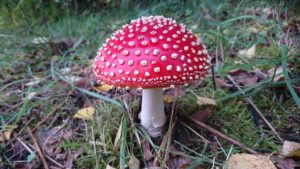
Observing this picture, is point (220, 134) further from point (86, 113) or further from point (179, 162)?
point (86, 113)

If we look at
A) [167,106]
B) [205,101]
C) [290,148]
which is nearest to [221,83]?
[205,101]

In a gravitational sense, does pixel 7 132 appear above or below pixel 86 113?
below

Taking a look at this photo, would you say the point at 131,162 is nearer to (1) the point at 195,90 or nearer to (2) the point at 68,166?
(2) the point at 68,166

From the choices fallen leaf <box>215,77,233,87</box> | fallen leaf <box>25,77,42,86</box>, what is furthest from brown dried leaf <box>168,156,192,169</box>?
fallen leaf <box>25,77,42,86</box>

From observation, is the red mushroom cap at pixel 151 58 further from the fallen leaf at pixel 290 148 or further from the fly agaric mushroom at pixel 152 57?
the fallen leaf at pixel 290 148

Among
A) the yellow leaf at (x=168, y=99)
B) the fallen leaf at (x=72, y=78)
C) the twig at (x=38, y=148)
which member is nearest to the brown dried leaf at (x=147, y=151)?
the yellow leaf at (x=168, y=99)

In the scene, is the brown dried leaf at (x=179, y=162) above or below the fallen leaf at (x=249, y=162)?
below
